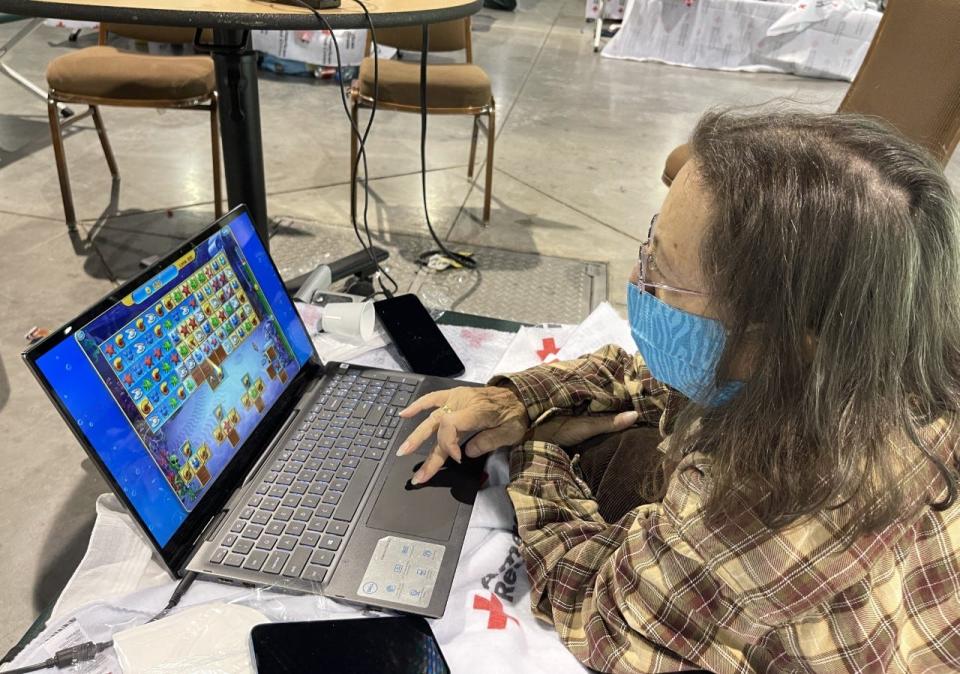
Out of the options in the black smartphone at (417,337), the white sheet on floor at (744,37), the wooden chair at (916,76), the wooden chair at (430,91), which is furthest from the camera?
the white sheet on floor at (744,37)

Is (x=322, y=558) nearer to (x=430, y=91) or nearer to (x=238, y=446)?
(x=238, y=446)

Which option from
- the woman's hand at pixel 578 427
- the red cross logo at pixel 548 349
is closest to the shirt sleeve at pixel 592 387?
the woman's hand at pixel 578 427

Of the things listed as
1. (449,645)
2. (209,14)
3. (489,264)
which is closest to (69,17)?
(209,14)

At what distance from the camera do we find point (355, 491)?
2.94ft

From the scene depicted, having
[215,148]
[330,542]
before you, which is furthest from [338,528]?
[215,148]

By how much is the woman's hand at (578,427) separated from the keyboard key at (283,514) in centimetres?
36

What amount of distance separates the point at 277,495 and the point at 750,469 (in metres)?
0.57

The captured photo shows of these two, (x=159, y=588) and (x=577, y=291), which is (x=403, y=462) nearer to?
(x=159, y=588)

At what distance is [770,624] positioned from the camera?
0.65 meters

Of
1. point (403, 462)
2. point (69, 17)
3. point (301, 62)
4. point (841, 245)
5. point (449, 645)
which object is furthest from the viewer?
point (301, 62)

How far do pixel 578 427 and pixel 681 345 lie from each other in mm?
324

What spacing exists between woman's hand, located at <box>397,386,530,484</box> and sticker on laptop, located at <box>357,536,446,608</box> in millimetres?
108

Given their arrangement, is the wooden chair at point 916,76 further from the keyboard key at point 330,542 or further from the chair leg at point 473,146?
the keyboard key at point 330,542

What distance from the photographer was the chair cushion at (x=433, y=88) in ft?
8.16
